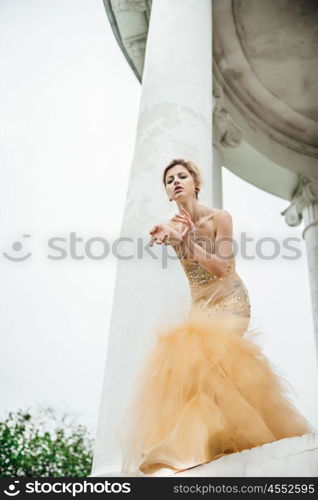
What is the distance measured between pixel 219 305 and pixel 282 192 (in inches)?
1084

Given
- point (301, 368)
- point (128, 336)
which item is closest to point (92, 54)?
point (301, 368)

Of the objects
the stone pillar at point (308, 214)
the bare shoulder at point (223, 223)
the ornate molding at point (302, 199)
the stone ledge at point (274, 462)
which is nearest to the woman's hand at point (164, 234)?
the bare shoulder at point (223, 223)

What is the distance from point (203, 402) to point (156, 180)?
26.1ft

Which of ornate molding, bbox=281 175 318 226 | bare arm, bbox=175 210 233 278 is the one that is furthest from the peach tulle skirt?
ornate molding, bbox=281 175 318 226

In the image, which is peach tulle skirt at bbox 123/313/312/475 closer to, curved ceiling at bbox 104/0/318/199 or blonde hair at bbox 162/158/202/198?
blonde hair at bbox 162/158/202/198

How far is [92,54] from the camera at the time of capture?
2211 inches

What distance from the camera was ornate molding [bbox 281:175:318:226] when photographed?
1529 inches

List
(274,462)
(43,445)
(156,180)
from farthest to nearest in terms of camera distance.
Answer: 1. (43,445)
2. (156,180)
3. (274,462)

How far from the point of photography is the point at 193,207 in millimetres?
15305

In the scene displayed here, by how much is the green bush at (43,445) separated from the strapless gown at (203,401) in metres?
46.5

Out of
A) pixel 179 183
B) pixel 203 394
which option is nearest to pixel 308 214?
pixel 179 183

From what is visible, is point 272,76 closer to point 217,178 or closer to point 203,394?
point 217,178

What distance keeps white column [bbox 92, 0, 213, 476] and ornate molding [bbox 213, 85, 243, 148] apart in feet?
31.7

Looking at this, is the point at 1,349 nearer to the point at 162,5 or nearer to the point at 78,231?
the point at 78,231
